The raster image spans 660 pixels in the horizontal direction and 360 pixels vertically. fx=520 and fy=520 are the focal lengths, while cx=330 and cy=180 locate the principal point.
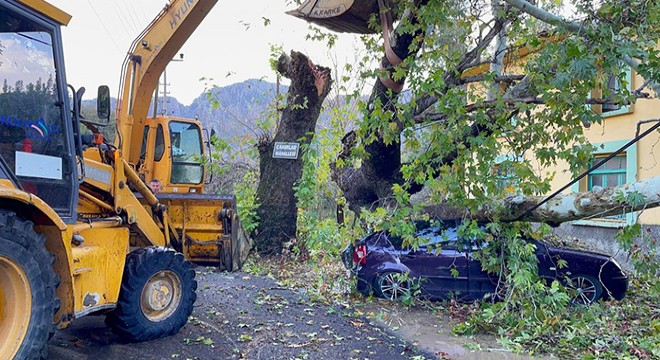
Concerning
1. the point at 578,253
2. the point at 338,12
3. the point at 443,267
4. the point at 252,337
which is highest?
the point at 338,12

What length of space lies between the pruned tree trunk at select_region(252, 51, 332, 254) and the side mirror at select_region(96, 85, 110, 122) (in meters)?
6.73

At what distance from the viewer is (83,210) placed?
512 centimetres

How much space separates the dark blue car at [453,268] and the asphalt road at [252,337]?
3.21 feet

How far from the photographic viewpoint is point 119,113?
7242 millimetres

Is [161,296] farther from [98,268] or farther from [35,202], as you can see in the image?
[35,202]

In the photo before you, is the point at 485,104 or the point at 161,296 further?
the point at 485,104

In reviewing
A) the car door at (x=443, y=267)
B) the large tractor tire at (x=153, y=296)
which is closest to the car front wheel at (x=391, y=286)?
the car door at (x=443, y=267)

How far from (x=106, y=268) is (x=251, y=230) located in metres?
7.01

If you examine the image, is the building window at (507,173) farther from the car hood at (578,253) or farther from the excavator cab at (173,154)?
the excavator cab at (173,154)

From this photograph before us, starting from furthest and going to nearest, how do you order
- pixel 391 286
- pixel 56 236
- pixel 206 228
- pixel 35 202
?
pixel 391 286 < pixel 206 228 < pixel 56 236 < pixel 35 202

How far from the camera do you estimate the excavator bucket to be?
5859 millimetres

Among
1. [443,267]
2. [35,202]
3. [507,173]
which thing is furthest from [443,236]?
[35,202]

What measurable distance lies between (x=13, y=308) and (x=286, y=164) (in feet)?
27.8

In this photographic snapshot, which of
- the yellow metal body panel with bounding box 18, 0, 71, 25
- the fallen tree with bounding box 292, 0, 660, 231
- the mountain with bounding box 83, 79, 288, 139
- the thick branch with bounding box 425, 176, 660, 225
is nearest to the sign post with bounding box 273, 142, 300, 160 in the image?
the mountain with bounding box 83, 79, 288, 139
